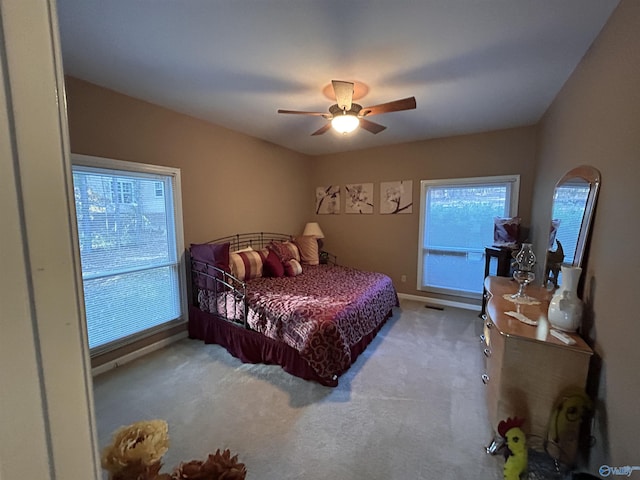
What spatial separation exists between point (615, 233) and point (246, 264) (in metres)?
3.20

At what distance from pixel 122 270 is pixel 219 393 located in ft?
4.98

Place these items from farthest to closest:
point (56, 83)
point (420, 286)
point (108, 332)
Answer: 1. point (420, 286)
2. point (108, 332)
3. point (56, 83)

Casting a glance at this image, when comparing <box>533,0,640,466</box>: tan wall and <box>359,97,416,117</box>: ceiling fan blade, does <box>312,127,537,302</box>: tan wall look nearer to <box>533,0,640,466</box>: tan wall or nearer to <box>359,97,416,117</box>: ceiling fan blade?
<box>533,0,640,466</box>: tan wall

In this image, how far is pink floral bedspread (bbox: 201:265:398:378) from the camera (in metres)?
2.29

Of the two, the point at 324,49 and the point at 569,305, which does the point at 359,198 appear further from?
the point at 569,305

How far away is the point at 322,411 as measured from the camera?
205 centimetres

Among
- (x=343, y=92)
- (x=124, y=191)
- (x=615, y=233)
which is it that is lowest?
(x=615, y=233)

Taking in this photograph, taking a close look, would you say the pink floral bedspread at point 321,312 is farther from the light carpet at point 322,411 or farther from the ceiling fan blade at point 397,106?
the ceiling fan blade at point 397,106

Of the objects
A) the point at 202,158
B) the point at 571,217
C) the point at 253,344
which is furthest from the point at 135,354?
the point at 571,217

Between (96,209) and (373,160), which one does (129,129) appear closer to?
(96,209)

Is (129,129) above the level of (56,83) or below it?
above

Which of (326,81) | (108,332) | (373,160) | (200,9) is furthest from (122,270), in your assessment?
(373,160)

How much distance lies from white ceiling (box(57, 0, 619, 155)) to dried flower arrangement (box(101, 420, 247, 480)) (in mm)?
1971

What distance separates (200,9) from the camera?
1563mm
